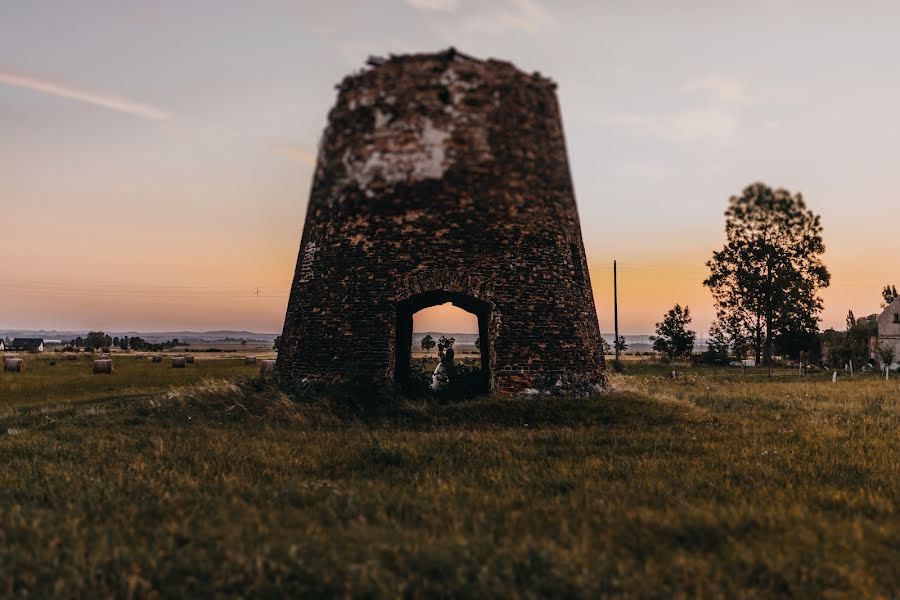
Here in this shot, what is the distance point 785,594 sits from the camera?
163 inches

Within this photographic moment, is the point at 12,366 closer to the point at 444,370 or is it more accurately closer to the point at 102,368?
the point at 102,368

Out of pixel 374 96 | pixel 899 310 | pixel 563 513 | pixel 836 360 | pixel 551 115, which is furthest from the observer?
pixel 899 310

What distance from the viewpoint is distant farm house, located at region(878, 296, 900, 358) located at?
44.2 meters

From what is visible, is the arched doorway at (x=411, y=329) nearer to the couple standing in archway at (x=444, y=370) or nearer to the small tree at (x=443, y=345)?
the couple standing in archway at (x=444, y=370)

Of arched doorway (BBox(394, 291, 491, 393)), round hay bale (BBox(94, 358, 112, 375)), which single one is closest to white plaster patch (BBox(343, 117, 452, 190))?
arched doorway (BBox(394, 291, 491, 393))

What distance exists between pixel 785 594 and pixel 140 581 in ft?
13.9

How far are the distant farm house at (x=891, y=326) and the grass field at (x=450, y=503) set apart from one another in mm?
40943

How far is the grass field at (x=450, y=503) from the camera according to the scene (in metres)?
4.24

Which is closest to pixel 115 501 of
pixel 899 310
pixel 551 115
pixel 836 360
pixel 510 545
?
pixel 510 545

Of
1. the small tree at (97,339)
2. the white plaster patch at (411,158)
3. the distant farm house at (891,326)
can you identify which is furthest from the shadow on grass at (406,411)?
the small tree at (97,339)

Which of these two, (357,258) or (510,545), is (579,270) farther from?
(510,545)

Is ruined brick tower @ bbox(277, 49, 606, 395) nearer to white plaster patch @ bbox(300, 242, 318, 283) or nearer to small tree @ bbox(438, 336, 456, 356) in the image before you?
white plaster patch @ bbox(300, 242, 318, 283)

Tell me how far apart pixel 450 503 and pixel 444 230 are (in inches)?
275

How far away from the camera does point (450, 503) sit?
5.92 m
